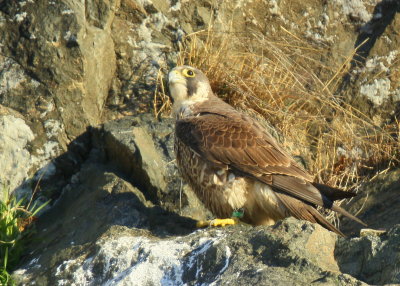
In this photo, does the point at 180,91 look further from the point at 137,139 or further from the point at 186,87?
the point at 137,139

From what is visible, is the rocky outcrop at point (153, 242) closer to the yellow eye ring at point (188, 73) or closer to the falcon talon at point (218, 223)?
the falcon talon at point (218, 223)

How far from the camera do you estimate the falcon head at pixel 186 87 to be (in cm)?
488

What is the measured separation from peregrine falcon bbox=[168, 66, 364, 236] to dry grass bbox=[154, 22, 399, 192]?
1.01 meters

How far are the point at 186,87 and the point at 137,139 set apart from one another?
475 mm

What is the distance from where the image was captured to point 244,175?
4.17 meters

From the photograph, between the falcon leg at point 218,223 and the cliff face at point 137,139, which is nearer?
the cliff face at point 137,139

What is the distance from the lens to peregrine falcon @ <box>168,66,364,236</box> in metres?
4.09

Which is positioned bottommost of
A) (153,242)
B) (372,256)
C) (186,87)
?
(153,242)

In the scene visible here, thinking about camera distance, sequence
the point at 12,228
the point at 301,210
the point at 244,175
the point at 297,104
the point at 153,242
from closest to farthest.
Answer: the point at 153,242
the point at 301,210
the point at 244,175
the point at 12,228
the point at 297,104

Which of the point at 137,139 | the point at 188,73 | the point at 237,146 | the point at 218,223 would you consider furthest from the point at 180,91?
the point at 218,223

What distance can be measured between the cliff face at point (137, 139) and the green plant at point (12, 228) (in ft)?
0.31

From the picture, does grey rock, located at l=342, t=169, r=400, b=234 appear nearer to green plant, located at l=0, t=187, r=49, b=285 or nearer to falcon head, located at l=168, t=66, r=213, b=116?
falcon head, located at l=168, t=66, r=213, b=116

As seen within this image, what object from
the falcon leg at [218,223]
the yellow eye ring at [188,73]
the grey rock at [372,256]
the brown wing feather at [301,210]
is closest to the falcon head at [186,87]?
the yellow eye ring at [188,73]

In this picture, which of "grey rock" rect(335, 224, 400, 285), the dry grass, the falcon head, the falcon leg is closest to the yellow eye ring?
the falcon head
